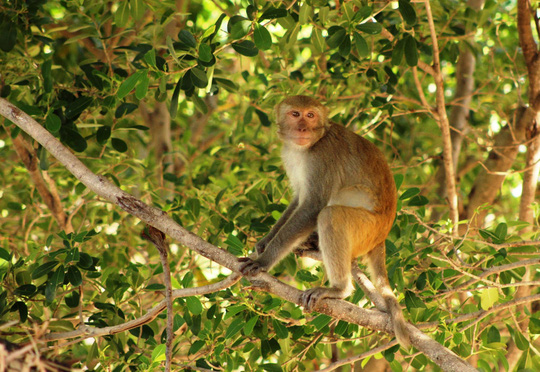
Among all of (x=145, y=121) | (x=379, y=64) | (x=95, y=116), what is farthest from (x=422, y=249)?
(x=145, y=121)

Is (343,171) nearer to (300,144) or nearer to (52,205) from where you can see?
(300,144)

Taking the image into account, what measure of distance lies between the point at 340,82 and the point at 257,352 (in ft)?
10.1

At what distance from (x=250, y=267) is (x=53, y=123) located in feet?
6.08

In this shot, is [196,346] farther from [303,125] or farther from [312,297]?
[303,125]

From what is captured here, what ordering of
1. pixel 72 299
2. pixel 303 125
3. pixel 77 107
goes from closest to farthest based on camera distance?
pixel 72 299
pixel 77 107
pixel 303 125

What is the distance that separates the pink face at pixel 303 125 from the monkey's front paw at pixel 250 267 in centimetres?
123

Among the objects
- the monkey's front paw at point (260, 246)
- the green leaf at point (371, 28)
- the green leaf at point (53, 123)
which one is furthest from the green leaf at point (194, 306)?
the green leaf at point (371, 28)

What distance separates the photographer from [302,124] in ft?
17.4

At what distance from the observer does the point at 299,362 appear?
5074 millimetres

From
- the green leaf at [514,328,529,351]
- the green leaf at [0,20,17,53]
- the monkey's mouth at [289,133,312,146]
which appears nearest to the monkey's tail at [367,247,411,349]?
the green leaf at [514,328,529,351]

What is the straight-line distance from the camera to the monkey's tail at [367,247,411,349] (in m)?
3.98

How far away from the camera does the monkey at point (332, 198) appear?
4754 millimetres

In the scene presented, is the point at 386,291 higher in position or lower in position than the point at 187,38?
lower

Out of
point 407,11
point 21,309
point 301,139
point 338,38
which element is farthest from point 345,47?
point 21,309
